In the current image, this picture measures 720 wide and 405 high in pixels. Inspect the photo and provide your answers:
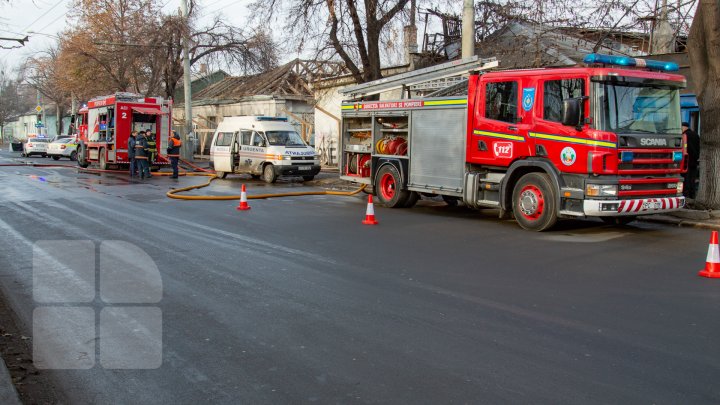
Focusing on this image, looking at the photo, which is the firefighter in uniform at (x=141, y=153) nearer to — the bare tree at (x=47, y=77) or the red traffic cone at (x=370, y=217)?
the red traffic cone at (x=370, y=217)

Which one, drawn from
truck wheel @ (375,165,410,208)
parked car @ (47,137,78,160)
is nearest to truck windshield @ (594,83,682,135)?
truck wheel @ (375,165,410,208)

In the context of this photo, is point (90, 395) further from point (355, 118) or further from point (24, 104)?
point (24, 104)

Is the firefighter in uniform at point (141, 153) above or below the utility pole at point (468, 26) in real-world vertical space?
below

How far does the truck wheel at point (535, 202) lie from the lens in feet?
35.6

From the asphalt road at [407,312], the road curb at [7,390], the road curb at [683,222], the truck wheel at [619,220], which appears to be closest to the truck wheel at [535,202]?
the asphalt road at [407,312]

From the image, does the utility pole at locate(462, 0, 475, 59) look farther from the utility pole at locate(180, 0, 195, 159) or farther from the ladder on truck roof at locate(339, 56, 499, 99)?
the utility pole at locate(180, 0, 195, 159)

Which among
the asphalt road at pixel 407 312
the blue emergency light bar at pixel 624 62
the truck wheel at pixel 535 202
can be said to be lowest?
the asphalt road at pixel 407 312

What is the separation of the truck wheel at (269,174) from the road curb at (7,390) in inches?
680

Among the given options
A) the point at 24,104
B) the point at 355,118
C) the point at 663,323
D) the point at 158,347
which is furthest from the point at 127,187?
the point at 24,104

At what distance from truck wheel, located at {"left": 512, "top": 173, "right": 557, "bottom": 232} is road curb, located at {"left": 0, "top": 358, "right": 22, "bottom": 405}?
8681 millimetres

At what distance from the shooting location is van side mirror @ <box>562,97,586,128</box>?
10.2 metres

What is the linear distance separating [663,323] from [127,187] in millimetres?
16556

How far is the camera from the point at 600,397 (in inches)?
160

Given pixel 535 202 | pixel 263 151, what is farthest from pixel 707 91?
pixel 263 151
